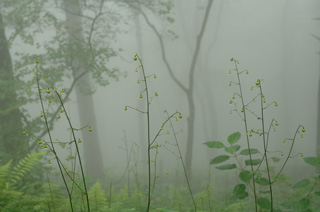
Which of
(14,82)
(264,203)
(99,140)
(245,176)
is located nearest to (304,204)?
(264,203)

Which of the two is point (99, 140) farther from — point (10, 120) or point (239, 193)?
point (239, 193)

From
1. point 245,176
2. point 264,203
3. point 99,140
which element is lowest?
point 99,140

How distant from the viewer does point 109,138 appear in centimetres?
5684

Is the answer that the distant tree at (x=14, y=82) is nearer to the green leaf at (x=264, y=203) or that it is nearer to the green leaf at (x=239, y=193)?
the green leaf at (x=239, y=193)

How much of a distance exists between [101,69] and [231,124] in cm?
4715

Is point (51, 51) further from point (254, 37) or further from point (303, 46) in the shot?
point (303, 46)

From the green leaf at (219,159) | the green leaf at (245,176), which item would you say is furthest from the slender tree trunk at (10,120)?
the green leaf at (245,176)

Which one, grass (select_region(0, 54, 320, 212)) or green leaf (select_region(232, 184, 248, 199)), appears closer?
grass (select_region(0, 54, 320, 212))

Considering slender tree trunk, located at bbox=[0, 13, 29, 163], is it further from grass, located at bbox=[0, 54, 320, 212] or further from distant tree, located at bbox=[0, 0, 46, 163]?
grass, located at bbox=[0, 54, 320, 212]

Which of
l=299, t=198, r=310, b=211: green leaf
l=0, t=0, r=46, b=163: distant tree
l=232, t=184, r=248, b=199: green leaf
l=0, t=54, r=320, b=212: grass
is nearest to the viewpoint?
l=0, t=54, r=320, b=212: grass

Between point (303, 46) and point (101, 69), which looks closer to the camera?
point (101, 69)

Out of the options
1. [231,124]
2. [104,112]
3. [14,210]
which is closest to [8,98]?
[14,210]

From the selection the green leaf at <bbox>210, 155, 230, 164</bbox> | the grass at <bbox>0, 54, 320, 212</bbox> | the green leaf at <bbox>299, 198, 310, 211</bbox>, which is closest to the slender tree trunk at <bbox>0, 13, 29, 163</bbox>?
the grass at <bbox>0, 54, 320, 212</bbox>

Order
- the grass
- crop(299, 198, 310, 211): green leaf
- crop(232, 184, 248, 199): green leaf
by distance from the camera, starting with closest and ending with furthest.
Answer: the grass, crop(299, 198, 310, 211): green leaf, crop(232, 184, 248, 199): green leaf
